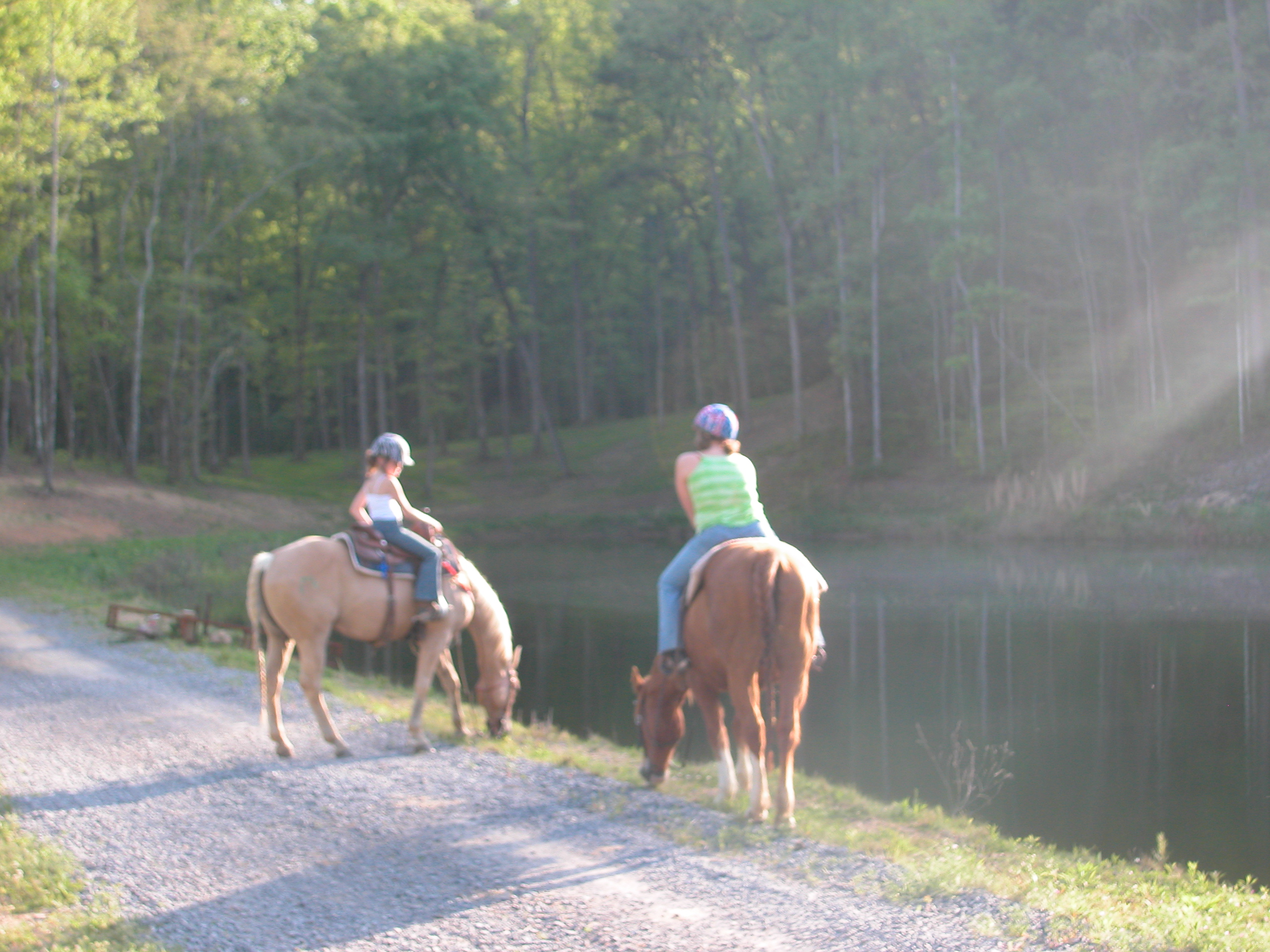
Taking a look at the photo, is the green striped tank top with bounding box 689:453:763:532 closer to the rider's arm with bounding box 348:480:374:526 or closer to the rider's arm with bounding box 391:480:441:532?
the rider's arm with bounding box 391:480:441:532

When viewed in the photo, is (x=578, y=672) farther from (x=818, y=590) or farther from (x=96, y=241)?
(x=96, y=241)

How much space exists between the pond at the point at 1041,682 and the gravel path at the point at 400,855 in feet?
10.2

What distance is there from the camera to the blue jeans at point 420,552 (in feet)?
26.0

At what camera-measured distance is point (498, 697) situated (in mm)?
8586

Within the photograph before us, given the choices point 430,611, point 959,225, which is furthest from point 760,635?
point 959,225

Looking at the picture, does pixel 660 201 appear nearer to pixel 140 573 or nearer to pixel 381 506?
pixel 140 573

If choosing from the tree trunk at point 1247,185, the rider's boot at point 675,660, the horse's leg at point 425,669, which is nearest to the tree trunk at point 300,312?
the tree trunk at point 1247,185

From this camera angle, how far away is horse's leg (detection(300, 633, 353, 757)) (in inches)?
307

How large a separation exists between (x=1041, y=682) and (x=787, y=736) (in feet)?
23.6

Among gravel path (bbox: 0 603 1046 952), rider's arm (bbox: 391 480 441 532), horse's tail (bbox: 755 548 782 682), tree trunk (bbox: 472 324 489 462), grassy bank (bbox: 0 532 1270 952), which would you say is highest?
tree trunk (bbox: 472 324 489 462)

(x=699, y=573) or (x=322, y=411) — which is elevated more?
(x=322, y=411)

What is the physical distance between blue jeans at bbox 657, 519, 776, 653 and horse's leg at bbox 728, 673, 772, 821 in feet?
1.78

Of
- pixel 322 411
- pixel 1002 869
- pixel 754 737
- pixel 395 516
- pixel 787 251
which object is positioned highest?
pixel 787 251

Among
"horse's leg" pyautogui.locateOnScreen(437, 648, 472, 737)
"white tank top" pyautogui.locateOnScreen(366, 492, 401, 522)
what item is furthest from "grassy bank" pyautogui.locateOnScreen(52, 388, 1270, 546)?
"white tank top" pyautogui.locateOnScreen(366, 492, 401, 522)
